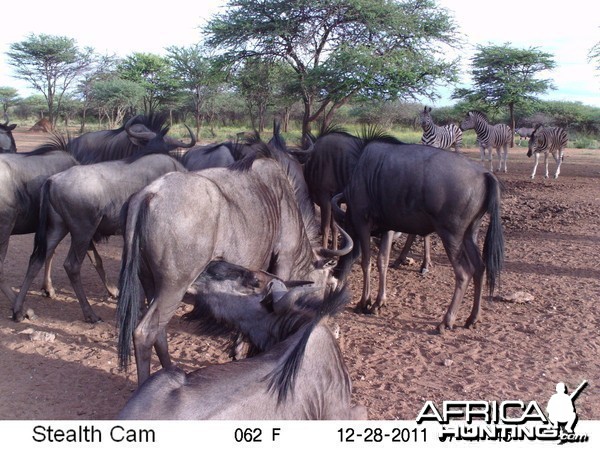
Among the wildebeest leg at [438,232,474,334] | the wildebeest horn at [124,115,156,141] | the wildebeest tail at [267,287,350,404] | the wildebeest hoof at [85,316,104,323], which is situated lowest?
the wildebeest hoof at [85,316,104,323]

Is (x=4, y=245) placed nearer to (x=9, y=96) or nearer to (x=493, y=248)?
(x=493, y=248)

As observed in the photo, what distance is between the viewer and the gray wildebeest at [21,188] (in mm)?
5270

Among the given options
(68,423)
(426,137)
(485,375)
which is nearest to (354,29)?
(426,137)

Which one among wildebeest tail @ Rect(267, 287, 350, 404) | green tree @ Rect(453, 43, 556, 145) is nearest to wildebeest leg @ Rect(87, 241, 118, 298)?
wildebeest tail @ Rect(267, 287, 350, 404)

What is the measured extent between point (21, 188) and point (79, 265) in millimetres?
1039

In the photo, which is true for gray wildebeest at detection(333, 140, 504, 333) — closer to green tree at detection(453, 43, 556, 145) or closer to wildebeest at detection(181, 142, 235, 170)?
wildebeest at detection(181, 142, 235, 170)

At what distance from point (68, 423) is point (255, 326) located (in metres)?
1.17

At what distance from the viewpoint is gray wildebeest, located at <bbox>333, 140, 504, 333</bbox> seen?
4.96 metres

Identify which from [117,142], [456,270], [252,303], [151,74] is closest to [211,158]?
[117,142]

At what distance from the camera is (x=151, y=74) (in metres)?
38.1

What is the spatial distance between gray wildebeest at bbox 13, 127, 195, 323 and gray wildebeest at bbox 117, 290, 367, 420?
9.20 ft

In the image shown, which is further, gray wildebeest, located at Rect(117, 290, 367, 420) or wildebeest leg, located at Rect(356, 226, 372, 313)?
wildebeest leg, located at Rect(356, 226, 372, 313)

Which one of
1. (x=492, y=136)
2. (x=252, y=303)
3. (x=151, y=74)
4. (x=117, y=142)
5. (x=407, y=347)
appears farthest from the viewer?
(x=151, y=74)

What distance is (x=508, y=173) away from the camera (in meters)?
17.8
